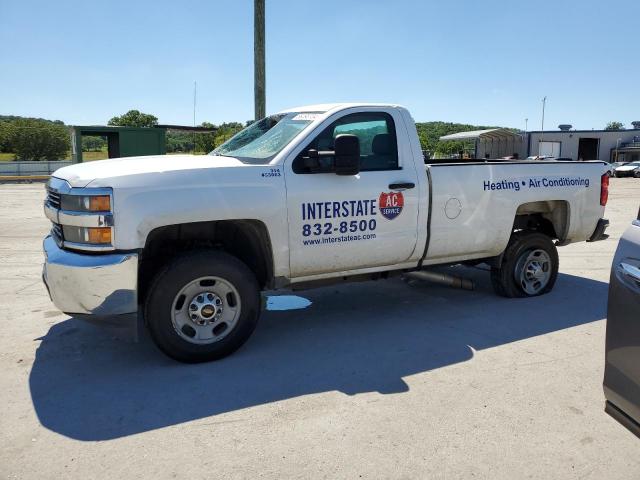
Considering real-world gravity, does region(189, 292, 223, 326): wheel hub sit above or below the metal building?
below

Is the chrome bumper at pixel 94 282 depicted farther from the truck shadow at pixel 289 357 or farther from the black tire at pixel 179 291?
the truck shadow at pixel 289 357

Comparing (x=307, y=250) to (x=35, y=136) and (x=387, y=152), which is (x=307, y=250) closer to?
(x=387, y=152)

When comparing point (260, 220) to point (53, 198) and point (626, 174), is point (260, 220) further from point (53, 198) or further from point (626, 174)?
point (626, 174)

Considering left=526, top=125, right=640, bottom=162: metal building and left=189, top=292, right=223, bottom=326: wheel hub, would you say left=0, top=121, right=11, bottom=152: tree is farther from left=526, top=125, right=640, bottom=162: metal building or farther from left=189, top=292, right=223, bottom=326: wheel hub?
left=189, top=292, right=223, bottom=326: wheel hub

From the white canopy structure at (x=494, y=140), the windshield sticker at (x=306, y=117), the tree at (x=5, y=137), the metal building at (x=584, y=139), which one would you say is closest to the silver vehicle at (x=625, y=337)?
the windshield sticker at (x=306, y=117)

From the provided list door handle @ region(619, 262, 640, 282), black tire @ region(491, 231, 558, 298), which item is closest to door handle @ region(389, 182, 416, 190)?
black tire @ region(491, 231, 558, 298)

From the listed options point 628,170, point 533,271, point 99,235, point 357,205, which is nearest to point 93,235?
point 99,235

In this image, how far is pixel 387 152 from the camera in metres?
4.96

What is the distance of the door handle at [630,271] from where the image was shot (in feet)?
7.70

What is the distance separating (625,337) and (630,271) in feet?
0.97

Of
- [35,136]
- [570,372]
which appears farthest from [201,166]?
[35,136]

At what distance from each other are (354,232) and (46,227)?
9.42 metres

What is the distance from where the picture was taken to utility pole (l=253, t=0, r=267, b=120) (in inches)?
422

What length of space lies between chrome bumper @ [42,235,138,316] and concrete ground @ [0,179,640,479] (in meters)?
0.57
